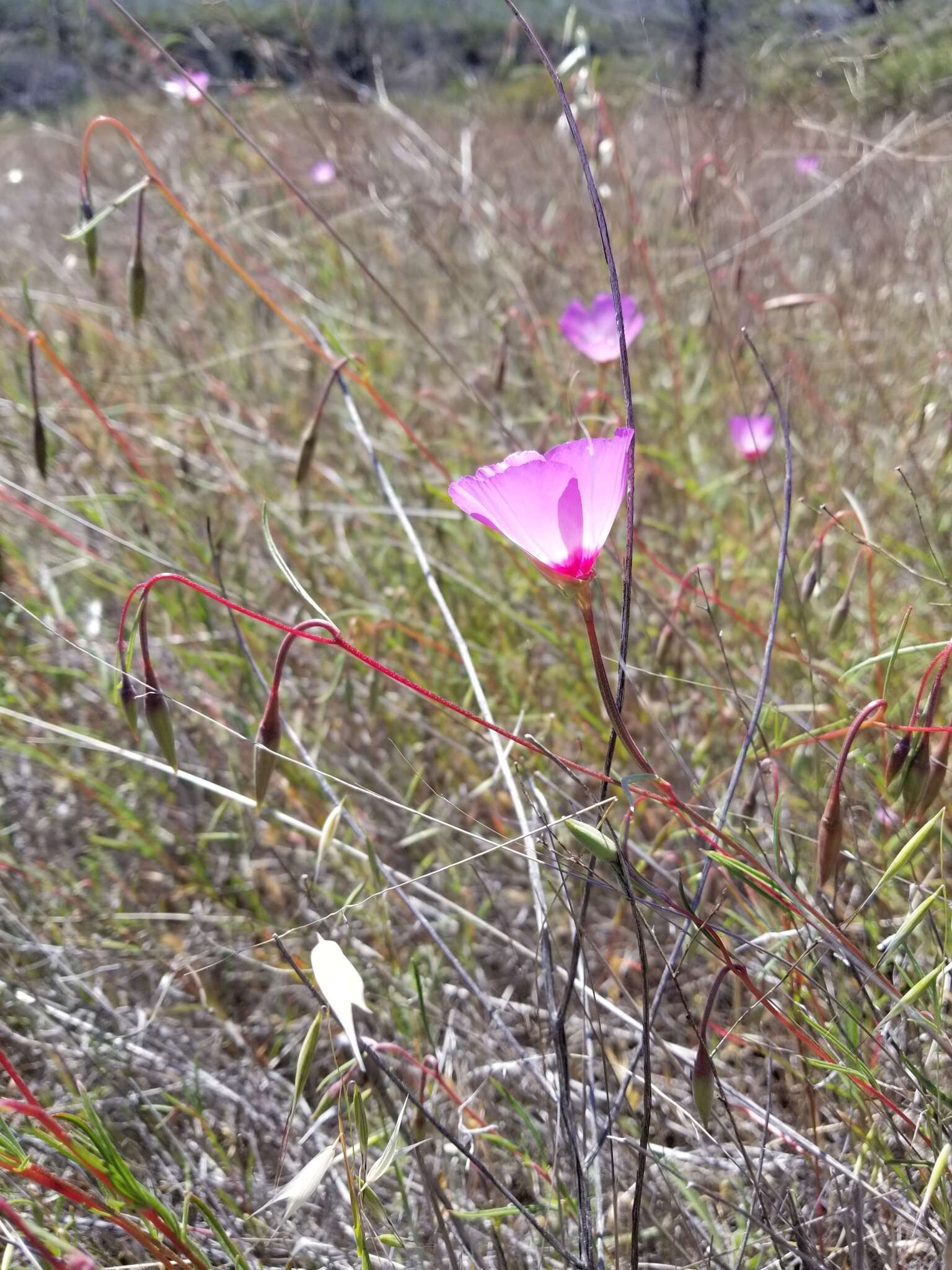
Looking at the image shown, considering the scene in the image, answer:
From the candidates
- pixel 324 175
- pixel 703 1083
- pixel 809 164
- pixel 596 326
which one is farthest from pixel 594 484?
pixel 324 175

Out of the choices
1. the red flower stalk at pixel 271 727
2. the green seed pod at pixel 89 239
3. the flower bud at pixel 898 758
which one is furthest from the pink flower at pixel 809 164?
the red flower stalk at pixel 271 727

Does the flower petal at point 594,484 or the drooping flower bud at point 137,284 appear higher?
the drooping flower bud at point 137,284

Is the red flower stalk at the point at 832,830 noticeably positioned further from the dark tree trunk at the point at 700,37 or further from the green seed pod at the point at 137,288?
the dark tree trunk at the point at 700,37

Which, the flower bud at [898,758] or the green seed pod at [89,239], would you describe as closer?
the flower bud at [898,758]

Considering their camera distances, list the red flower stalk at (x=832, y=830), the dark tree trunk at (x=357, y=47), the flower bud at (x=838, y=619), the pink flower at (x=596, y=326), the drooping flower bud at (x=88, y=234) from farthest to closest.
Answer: the dark tree trunk at (x=357, y=47) < the pink flower at (x=596, y=326) < the drooping flower bud at (x=88, y=234) < the flower bud at (x=838, y=619) < the red flower stalk at (x=832, y=830)

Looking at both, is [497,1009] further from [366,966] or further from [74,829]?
[74,829]

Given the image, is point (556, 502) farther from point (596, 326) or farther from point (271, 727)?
point (596, 326)

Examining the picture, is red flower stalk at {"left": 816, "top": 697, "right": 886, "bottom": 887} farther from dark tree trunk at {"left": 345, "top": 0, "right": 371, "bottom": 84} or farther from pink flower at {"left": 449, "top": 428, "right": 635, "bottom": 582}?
dark tree trunk at {"left": 345, "top": 0, "right": 371, "bottom": 84}

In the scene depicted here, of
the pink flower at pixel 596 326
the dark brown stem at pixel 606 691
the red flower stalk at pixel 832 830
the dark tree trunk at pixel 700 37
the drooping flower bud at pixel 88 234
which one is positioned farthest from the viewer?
the dark tree trunk at pixel 700 37
